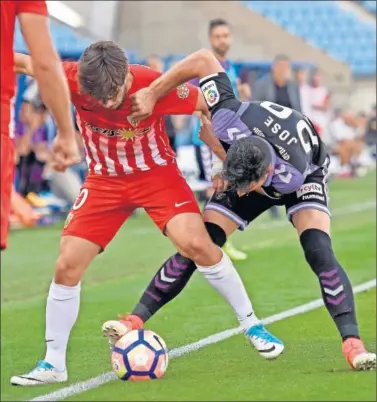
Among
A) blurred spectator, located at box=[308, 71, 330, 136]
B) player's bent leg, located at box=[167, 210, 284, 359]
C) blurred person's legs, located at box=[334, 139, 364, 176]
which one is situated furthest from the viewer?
blurred person's legs, located at box=[334, 139, 364, 176]

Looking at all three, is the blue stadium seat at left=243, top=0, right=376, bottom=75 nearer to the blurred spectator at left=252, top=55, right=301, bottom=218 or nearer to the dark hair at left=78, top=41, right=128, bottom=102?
the blurred spectator at left=252, top=55, right=301, bottom=218

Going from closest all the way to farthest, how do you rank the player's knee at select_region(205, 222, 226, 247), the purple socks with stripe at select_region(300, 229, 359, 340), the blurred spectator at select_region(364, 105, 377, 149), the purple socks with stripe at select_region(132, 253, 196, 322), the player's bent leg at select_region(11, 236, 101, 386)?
the purple socks with stripe at select_region(300, 229, 359, 340), the player's bent leg at select_region(11, 236, 101, 386), the player's knee at select_region(205, 222, 226, 247), the purple socks with stripe at select_region(132, 253, 196, 322), the blurred spectator at select_region(364, 105, 377, 149)

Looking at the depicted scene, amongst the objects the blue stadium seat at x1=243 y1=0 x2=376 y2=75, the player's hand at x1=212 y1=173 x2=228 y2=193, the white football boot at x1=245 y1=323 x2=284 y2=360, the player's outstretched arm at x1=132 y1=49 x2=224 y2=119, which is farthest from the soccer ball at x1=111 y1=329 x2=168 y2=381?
the blue stadium seat at x1=243 y1=0 x2=376 y2=75

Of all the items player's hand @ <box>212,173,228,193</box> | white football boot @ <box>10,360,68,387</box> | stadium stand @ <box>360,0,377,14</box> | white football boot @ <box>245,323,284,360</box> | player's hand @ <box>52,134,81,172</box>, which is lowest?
white football boot @ <box>10,360,68,387</box>

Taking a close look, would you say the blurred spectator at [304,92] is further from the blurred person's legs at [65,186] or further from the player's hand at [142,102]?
the player's hand at [142,102]

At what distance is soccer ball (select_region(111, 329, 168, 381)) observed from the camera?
694 cm

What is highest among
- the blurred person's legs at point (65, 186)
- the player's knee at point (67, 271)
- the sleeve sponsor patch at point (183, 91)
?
the sleeve sponsor patch at point (183, 91)

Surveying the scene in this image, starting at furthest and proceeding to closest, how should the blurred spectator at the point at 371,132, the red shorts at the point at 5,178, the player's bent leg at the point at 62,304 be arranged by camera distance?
1. the blurred spectator at the point at 371,132
2. the player's bent leg at the point at 62,304
3. the red shorts at the point at 5,178

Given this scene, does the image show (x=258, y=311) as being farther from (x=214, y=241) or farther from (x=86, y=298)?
(x=214, y=241)

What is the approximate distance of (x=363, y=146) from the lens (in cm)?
3250

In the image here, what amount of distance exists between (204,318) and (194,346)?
5.29 ft

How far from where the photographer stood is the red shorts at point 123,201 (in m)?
7.13

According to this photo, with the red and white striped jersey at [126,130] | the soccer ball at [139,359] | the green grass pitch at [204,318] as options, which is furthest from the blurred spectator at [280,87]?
the soccer ball at [139,359]

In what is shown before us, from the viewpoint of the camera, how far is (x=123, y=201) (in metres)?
7.23
